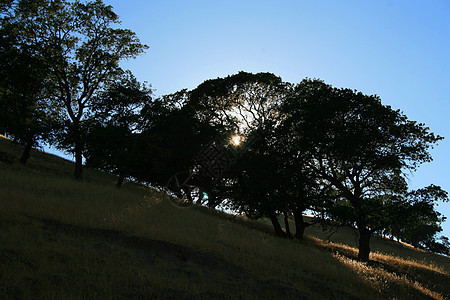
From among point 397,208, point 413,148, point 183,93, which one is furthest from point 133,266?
point 183,93

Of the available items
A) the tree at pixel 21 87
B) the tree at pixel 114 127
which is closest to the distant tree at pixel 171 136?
the tree at pixel 114 127

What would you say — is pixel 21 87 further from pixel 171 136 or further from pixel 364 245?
pixel 364 245

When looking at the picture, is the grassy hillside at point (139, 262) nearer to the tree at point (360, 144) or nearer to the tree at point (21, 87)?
the tree at point (360, 144)

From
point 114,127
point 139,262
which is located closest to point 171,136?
point 114,127

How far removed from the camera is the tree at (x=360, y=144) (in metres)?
20.2

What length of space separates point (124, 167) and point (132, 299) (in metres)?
22.7

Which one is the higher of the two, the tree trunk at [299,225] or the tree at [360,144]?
the tree at [360,144]

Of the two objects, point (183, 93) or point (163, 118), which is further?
point (183, 93)

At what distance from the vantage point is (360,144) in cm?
2041

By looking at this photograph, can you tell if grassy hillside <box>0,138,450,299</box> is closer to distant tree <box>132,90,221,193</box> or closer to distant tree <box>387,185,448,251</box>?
distant tree <box>387,185,448,251</box>

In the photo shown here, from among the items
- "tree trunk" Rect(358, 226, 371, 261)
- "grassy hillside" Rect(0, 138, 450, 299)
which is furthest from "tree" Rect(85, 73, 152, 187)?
"tree trunk" Rect(358, 226, 371, 261)

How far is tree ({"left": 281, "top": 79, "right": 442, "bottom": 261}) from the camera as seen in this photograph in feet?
66.3

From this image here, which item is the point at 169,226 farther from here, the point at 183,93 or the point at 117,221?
the point at 183,93

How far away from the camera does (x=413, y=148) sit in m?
20.2
